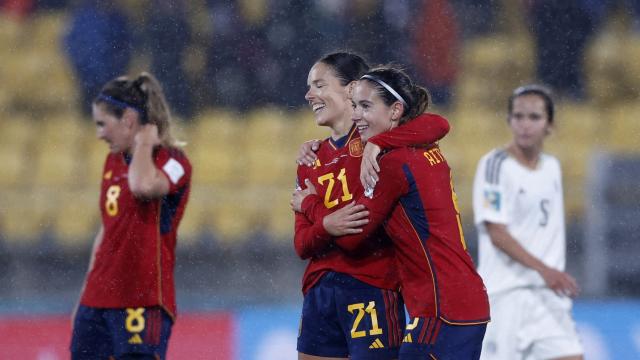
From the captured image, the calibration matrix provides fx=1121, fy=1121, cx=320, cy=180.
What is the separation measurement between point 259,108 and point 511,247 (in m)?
5.73

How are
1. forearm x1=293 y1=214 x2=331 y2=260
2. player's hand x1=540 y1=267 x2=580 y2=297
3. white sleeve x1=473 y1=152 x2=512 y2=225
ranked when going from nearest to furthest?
forearm x1=293 y1=214 x2=331 y2=260 < player's hand x1=540 y1=267 x2=580 y2=297 < white sleeve x1=473 y1=152 x2=512 y2=225

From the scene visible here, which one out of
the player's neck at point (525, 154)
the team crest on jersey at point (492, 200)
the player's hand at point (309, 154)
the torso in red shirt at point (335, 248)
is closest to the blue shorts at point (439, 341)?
the torso in red shirt at point (335, 248)

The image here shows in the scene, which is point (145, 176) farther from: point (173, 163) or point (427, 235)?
point (427, 235)

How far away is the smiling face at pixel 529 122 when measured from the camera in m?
5.73

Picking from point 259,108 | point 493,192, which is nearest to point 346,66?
point 493,192

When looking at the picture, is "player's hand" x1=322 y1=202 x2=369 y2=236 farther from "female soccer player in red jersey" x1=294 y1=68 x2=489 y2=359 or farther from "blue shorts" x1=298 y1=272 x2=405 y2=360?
"blue shorts" x1=298 y1=272 x2=405 y2=360

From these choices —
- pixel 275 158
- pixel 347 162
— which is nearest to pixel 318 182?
pixel 347 162

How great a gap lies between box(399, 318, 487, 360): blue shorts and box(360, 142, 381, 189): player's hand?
0.52 meters

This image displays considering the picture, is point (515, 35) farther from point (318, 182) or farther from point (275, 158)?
point (318, 182)

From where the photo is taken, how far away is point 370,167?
4.04 meters

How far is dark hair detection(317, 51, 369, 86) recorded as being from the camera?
4.49m

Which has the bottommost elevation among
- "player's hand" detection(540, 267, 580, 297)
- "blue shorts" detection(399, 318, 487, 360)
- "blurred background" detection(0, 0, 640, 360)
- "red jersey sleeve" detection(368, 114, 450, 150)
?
"blue shorts" detection(399, 318, 487, 360)

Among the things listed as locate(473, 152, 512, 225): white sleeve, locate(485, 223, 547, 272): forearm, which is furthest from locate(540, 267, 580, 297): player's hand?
locate(473, 152, 512, 225): white sleeve

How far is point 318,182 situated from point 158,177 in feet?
Result: 2.67
